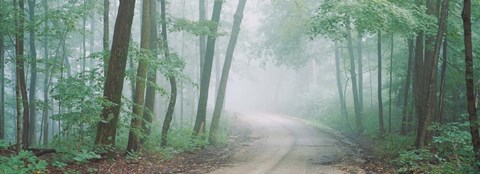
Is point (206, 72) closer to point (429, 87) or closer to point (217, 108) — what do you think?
point (217, 108)

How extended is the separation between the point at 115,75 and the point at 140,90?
2024 mm

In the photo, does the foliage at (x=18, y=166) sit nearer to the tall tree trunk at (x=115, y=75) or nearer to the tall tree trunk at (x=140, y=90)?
the tall tree trunk at (x=115, y=75)

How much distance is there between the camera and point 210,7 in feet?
143

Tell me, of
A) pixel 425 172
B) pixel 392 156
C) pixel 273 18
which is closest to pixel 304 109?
pixel 273 18

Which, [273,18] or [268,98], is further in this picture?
[268,98]

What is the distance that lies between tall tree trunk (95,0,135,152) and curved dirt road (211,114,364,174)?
316cm

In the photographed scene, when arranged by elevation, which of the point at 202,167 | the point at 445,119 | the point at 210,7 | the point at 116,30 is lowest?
the point at 202,167

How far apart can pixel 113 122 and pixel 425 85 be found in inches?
382

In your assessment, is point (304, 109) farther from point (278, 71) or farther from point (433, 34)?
point (433, 34)

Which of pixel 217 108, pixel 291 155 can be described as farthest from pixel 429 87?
pixel 217 108

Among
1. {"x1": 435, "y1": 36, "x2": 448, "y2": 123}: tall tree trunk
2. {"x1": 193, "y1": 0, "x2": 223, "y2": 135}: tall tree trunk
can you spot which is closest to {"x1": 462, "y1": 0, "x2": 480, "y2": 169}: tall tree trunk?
{"x1": 435, "y1": 36, "x2": 448, "y2": 123}: tall tree trunk

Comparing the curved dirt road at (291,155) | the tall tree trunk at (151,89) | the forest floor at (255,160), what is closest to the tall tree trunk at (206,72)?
the forest floor at (255,160)

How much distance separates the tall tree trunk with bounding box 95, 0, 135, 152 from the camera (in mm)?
11141

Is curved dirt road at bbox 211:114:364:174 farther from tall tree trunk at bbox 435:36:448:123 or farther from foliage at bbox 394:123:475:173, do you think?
tall tree trunk at bbox 435:36:448:123
